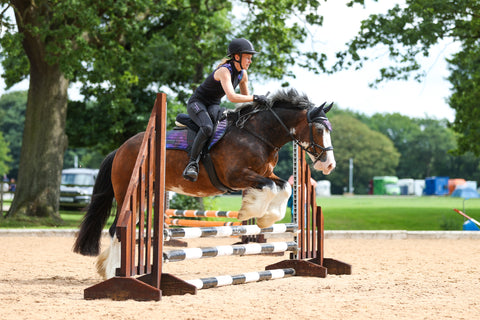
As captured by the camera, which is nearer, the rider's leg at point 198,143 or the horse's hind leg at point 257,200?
the horse's hind leg at point 257,200

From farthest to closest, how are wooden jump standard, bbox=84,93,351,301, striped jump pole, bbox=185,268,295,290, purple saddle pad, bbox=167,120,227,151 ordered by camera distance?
purple saddle pad, bbox=167,120,227,151 → striped jump pole, bbox=185,268,295,290 → wooden jump standard, bbox=84,93,351,301

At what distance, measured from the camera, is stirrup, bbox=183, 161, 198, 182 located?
652cm

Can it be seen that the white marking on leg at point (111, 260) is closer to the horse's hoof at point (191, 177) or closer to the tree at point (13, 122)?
the horse's hoof at point (191, 177)

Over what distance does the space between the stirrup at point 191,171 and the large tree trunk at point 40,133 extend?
498 inches

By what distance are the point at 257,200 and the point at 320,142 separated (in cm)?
93

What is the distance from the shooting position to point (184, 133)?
6.96 metres

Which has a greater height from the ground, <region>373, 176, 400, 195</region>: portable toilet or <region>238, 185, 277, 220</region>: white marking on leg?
<region>373, 176, 400, 195</region>: portable toilet

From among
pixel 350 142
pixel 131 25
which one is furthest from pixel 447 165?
pixel 131 25

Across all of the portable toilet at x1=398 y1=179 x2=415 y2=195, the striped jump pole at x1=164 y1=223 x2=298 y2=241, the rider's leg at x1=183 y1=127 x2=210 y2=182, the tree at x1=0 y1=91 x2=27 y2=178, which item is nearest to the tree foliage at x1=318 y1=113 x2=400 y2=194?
the portable toilet at x1=398 y1=179 x2=415 y2=195

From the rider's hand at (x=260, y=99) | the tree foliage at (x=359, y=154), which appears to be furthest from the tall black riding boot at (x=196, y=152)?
the tree foliage at (x=359, y=154)

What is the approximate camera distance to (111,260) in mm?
6922

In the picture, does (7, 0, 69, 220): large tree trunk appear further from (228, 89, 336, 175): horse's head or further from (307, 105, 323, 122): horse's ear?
(307, 105, 323, 122): horse's ear

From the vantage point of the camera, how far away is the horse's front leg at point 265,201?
6.27 meters

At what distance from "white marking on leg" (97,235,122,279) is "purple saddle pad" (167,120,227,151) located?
3.86ft
